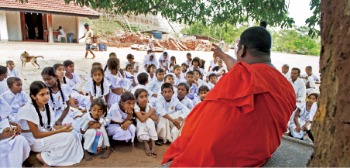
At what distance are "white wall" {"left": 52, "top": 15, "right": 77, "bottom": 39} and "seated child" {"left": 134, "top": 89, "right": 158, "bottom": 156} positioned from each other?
17.2m

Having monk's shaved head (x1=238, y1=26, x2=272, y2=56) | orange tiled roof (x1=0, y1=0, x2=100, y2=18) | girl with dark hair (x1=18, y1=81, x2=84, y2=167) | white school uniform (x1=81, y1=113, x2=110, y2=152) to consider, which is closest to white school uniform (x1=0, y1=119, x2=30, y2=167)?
girl with dark hair (x1=18, y1=81, x2=84, y2=167)

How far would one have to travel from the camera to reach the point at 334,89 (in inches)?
39.6

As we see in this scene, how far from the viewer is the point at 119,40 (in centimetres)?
2234

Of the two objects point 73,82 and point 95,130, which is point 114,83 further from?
point 95,130

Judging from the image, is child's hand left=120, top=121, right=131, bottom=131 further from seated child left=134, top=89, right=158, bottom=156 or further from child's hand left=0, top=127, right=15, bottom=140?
child's hand left=0, top=127, right=15, bottom=140

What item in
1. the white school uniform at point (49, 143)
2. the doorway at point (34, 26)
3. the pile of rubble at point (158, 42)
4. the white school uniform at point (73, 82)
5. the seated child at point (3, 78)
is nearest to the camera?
the white school uniform at point (49, 143)

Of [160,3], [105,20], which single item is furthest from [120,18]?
[160,3]

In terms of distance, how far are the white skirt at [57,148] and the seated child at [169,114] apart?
1.31 m

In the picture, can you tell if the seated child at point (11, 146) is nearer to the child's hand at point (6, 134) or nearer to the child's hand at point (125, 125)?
the child's hand at point (6, 134)

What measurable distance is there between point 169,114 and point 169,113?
0.06 ft

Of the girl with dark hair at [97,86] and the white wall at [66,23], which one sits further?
the white wall at [66,23]

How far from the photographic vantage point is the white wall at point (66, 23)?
62.7 feet

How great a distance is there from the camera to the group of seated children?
3.05 metres

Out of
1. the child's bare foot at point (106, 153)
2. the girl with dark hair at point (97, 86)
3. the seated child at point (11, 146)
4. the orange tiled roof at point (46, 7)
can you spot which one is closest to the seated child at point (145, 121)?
the child's bare foot at point (106, 153)
